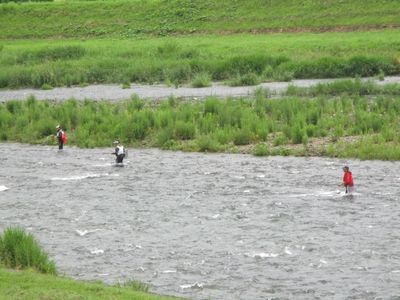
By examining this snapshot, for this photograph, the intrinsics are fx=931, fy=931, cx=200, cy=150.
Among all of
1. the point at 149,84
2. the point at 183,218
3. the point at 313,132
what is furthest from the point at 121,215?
the point at 149,84

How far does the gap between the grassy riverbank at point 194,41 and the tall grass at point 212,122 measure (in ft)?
46.0

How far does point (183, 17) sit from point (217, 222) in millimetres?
63380

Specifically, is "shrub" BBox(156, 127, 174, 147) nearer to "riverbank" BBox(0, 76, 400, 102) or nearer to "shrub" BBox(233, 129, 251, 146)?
"shrub" BBox(233, 129, 251, 146)

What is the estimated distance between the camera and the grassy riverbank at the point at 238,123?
130 ft

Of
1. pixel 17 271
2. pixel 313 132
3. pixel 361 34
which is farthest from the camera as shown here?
pixel 361 34

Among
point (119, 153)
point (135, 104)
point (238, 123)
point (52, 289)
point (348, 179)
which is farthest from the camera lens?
point (135, 104)

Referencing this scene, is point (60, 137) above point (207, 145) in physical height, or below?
above

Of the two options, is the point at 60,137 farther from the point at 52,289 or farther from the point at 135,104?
the point at 52,289

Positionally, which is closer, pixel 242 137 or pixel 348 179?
pixel 348 179

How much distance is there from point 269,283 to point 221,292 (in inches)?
49.9

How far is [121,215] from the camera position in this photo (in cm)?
2923

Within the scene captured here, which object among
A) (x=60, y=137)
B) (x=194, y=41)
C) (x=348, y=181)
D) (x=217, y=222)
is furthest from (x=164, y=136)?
(x=194, y=41)

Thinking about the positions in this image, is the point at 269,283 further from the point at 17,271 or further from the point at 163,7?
the point at 163,7

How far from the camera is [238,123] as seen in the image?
4403cm
